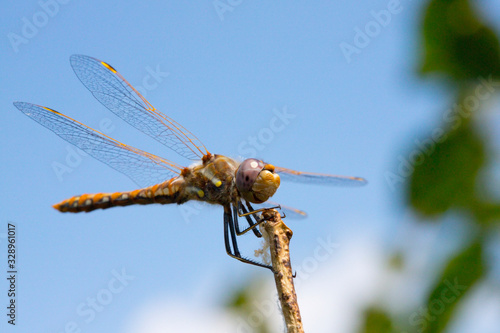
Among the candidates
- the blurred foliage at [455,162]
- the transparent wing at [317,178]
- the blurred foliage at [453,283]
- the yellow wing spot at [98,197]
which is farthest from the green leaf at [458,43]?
the yellow wing spot at [98,197]

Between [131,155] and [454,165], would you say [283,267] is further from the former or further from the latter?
[131,155]

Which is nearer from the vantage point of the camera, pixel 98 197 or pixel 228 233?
pixel 228 233

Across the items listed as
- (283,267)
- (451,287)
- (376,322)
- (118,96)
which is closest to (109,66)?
(118,96)

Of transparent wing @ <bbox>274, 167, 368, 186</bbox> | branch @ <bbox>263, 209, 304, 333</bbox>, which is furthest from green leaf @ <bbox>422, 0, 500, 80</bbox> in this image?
transparent wing @ <bbox>274, 167, 368, 186</bbox>

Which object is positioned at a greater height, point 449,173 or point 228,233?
point 228,233

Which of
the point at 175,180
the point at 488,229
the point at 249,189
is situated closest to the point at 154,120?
the point at 175,180

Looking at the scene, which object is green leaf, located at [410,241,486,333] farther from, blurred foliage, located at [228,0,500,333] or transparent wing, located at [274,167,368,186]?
transparent wing, located at [274,167,368,186]
